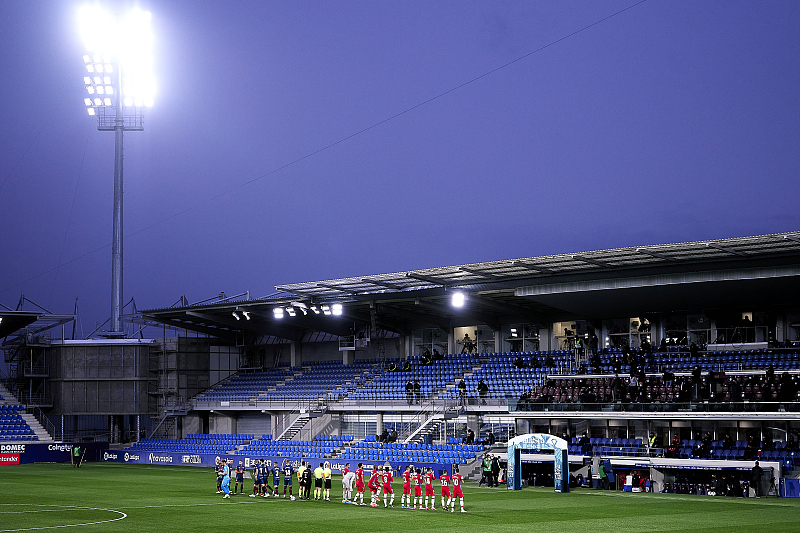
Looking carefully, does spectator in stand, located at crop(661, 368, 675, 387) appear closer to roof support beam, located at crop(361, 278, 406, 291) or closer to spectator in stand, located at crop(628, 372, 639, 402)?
spectator in stand, located at crop(628, 372, 639, 402)

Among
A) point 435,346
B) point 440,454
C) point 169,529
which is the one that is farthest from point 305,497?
point 435,346

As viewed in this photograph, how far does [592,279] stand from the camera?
48.9m

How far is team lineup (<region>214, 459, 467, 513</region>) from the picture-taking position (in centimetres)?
3109

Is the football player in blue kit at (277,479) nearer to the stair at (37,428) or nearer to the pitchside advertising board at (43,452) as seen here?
the pitchside advertising board at (43,452)

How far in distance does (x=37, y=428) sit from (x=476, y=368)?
31.0 metres

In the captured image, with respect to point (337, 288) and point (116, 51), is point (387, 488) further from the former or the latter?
point (116, 51)

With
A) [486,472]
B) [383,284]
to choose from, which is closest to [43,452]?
[383,284]

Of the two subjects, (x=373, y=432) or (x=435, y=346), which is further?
(x=435, y=346)

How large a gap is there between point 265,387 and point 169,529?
43597mm

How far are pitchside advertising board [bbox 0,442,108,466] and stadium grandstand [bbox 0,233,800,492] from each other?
224 centimetres

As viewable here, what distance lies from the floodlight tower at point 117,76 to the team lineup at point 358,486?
34302 mm

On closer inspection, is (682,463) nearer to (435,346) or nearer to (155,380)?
(435,346)

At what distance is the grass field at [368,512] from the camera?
2525cm

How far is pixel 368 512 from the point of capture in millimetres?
29797
